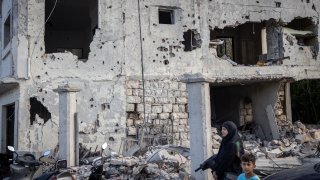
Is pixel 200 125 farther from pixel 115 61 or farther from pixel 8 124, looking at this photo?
pixel 8 124

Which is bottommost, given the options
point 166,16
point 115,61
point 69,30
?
point 115,61

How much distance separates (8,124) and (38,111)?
2727mm

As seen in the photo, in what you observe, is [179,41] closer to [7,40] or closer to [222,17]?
[222,17]

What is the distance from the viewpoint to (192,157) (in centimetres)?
790

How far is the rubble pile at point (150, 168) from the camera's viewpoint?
8.80 m

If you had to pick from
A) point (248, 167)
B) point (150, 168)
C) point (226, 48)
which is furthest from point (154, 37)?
point (248, 167)

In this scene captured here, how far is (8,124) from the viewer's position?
1451cm

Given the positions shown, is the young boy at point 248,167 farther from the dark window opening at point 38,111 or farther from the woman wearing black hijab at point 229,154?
the dark window opening at point 38,111

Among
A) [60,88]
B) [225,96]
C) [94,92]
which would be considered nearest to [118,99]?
[94,92]

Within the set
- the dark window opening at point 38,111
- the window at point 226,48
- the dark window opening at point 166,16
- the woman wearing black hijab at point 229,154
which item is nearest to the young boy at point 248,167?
the woman wearing black hijab at point 229,154

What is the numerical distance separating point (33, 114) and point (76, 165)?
10.5 feet

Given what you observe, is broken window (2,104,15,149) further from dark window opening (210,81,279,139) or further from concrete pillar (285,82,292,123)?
concrete pillar (285,82,292,123)

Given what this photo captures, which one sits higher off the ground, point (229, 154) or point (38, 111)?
point (38, 111)

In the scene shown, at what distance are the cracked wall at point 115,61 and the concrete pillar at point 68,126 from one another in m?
2.34
